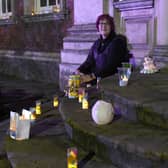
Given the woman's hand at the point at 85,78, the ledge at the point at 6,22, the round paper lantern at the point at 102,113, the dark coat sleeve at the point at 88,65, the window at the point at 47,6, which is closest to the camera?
the round paper lantern at the point at 102,113

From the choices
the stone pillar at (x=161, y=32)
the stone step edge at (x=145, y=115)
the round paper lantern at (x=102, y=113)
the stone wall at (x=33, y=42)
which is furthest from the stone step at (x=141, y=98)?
the stone wall at (x=33, y=42)

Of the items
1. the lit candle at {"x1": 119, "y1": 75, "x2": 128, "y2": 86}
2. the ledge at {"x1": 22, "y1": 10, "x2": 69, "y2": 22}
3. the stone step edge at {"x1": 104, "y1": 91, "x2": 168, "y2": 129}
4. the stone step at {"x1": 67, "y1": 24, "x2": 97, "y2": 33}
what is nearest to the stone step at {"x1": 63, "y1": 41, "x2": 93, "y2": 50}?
the stone step at {"x1": 67, "y1": 24, "x2": 97, "y2": 33}

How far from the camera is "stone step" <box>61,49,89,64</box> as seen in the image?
7.99 meters

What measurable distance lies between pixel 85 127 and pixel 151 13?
4172 millimetres

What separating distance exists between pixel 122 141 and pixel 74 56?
5.47 meters

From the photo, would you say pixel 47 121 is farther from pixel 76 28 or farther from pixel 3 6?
pixel 3 6

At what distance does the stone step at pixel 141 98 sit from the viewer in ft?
10.1

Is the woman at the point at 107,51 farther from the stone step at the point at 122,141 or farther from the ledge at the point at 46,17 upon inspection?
the ledge at the point at 46,17

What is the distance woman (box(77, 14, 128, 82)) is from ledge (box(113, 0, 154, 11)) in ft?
7.84

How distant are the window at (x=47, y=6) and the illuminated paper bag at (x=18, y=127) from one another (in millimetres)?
6582

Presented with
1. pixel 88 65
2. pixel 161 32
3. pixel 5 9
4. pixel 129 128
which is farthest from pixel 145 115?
pixel 5 9

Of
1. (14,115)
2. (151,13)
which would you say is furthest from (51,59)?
(14,115)

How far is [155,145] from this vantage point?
2.71 metres

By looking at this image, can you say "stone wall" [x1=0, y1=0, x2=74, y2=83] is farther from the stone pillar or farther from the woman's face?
the woman's face
